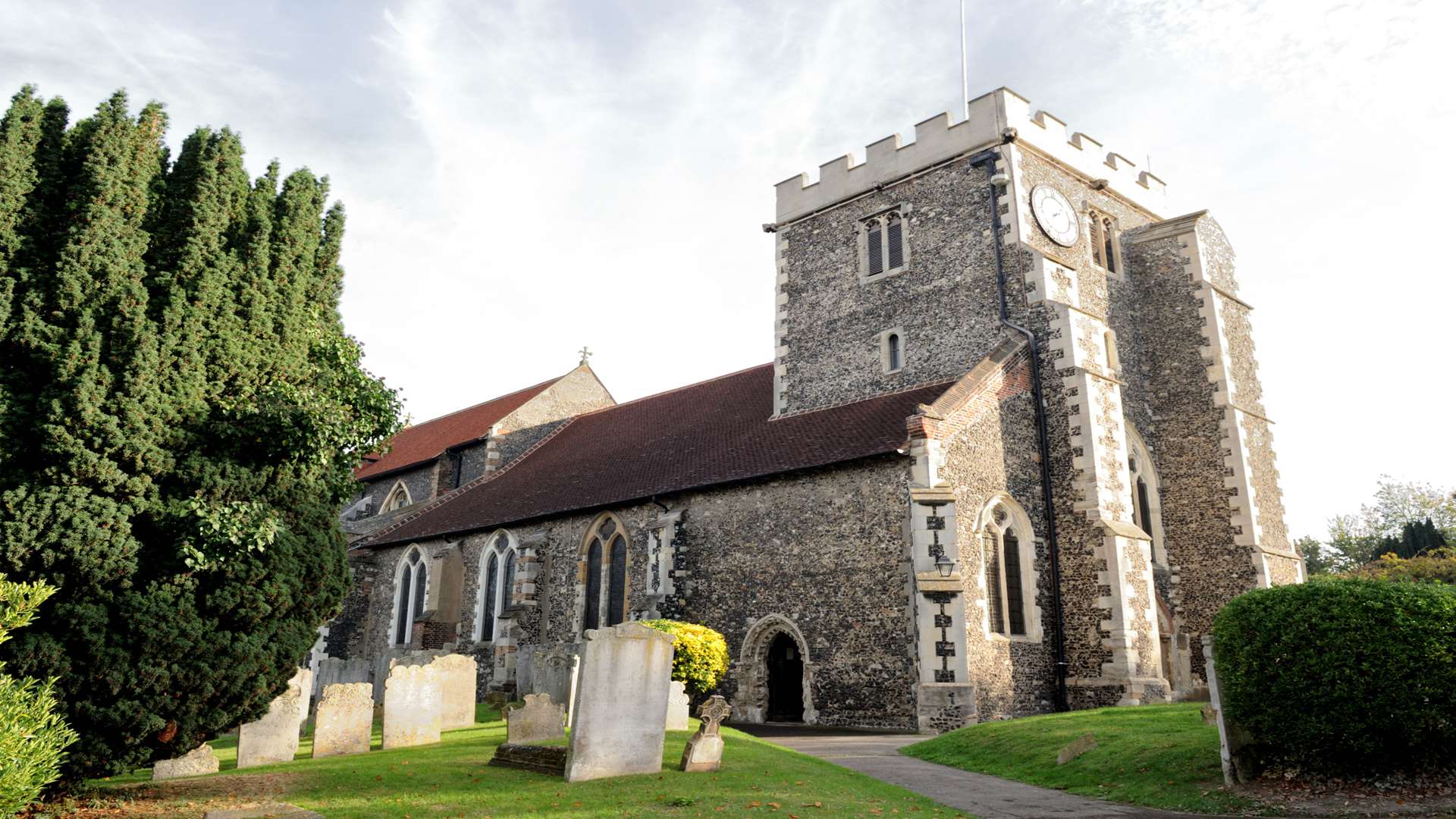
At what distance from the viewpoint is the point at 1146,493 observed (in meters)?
19.1

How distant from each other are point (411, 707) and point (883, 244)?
13600mm

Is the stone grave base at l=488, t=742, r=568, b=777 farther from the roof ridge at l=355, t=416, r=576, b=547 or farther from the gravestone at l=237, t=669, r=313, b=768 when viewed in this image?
the roof ridge at l=355, t=416, r=576, b=547

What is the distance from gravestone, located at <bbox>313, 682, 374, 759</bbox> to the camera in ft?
38.0

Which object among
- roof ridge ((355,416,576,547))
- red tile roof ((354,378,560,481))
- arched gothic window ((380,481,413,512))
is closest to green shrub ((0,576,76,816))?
roof ridge ((355,416,576,547))

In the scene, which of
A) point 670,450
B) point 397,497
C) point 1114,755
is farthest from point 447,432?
point 1114,755

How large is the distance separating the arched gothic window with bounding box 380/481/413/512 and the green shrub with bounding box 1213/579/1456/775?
26.1 metres

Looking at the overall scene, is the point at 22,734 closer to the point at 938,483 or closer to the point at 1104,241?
the point at 938,483

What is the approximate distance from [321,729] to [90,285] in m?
5.84

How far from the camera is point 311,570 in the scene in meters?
9.63

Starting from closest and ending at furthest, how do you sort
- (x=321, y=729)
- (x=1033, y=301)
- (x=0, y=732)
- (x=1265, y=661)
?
(x=0, y=732) < (x=1265, y=661) < (x=321, y=729) < (x=1033, y=301)

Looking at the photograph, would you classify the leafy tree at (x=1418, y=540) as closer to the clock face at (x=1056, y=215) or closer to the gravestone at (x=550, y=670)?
the clock face at (x=1056, y=215)

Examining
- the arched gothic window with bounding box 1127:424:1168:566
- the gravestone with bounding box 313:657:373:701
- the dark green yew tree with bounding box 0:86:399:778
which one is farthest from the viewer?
the arched gothic window with bounding box 1127:424:1168:566

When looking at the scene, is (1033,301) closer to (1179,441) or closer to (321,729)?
(1179,441)

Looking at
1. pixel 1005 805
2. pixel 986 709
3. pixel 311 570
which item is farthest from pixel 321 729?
pixel 986 709
